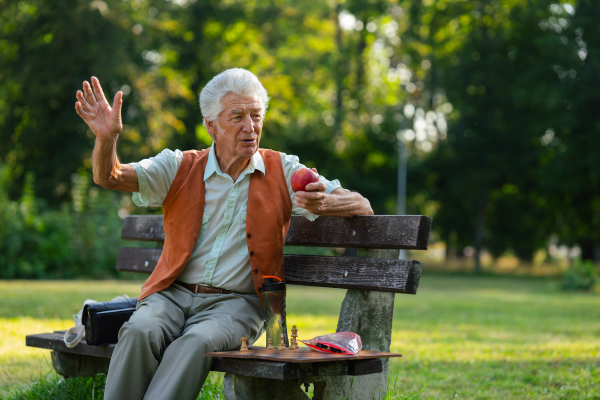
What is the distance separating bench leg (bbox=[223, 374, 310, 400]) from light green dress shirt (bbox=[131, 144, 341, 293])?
1.82 feet

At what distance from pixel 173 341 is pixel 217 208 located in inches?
28.5

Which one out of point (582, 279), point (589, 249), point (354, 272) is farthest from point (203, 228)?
point (589, 249)

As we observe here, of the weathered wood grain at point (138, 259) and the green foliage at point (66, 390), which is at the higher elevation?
the weathered wood grain at point (138, 259)

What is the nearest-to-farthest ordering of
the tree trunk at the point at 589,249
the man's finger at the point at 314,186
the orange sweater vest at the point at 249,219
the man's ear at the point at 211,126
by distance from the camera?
the man's finger at the point at 314,186, the orange sweater vest at the point at 249,219, the man's ear at the point at 211,126, the tree trunk at the point at 589,249

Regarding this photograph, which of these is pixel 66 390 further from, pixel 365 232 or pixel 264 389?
pixel 365 232

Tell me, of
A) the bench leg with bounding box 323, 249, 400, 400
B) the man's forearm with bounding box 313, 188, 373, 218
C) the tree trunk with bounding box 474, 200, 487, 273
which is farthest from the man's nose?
the tree trunk with bounding box 474, 200, 487, 273

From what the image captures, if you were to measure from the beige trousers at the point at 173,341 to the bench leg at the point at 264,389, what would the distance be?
0.16 metres

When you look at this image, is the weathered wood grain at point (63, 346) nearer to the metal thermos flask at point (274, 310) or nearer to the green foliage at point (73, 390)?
the green foliage at point (73, 390)

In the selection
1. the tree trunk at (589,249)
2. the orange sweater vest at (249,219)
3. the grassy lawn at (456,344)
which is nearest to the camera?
the orange sweater vest at (249,219)

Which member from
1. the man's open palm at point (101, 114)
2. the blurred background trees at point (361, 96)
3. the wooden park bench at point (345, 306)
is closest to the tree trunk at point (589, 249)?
the blurred background trees at point (361, 96)

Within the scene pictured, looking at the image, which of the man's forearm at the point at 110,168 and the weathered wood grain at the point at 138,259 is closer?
the man's forearm at the point at 110,168

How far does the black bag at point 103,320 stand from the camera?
3258 mm

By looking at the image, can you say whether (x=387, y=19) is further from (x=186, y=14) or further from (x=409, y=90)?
(x=186, y=14)

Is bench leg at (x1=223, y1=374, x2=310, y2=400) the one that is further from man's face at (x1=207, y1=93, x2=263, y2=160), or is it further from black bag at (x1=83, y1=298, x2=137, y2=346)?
man's face at (x1=207, y1=93, x2=263, y2=160)
